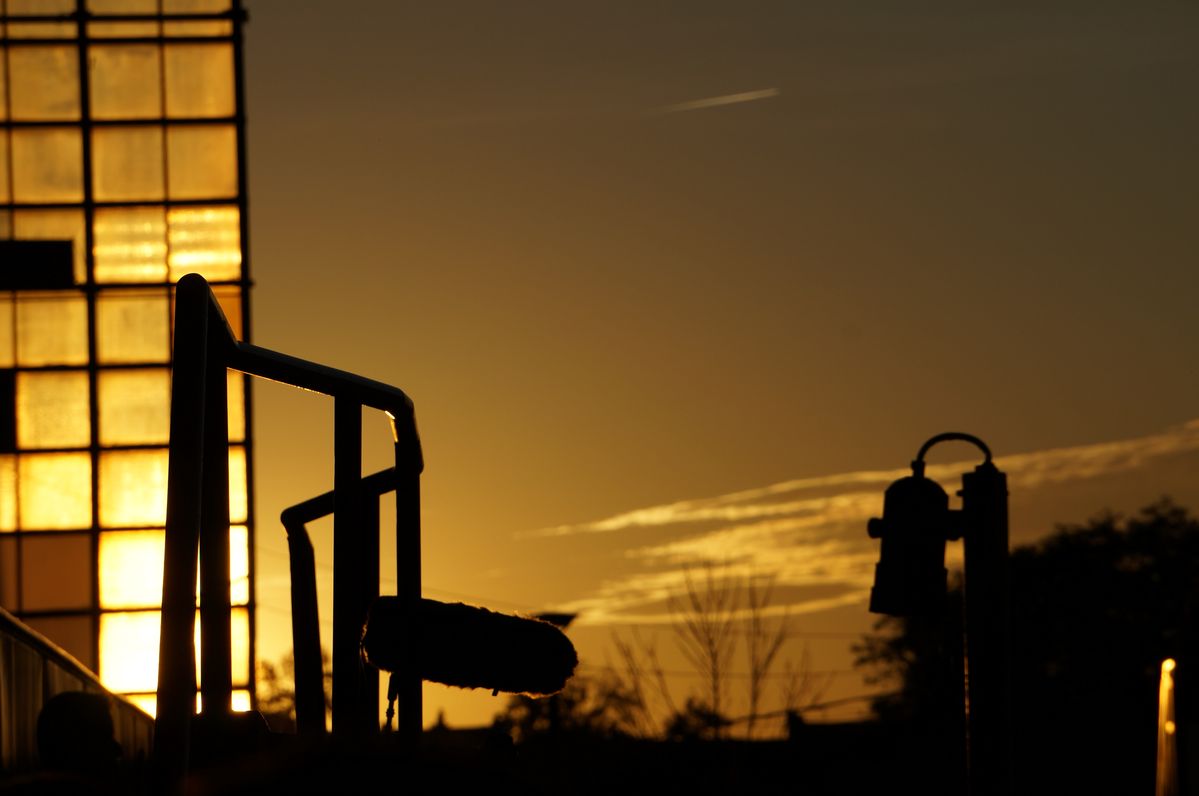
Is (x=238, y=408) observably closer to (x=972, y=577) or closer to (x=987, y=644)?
(x=972, y=577)

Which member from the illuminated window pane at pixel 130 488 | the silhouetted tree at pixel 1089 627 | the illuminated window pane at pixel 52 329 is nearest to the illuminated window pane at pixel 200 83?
the illuminated window pane at pixel 52 329

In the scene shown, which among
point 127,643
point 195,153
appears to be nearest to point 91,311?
point 195,153

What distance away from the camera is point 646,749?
38156 millimetres

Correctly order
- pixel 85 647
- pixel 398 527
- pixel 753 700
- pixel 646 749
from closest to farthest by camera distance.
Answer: pixel 398 527 → pixel 85 647 → pixel 753 700 → pixel 646 749

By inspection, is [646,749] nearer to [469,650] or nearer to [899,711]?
[899,711]

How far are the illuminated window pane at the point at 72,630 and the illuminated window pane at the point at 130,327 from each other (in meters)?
3.11

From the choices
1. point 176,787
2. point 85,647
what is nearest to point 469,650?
point 176,787

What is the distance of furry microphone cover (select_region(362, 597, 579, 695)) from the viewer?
3.14 meters

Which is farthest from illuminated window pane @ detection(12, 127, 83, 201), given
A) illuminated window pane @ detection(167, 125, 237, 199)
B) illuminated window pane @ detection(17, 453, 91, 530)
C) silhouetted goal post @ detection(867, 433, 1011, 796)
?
silhouetted goal post @ detection(867, 433, 1011, 796)

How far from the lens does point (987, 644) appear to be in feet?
22.7

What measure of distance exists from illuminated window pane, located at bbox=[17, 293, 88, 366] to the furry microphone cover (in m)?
18.6

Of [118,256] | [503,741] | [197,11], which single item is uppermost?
[197,11]

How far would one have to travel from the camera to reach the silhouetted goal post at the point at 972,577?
6887mm

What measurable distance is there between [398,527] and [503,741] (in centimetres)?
72
